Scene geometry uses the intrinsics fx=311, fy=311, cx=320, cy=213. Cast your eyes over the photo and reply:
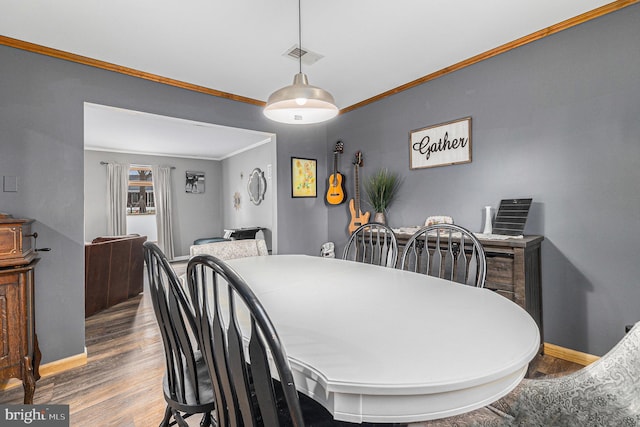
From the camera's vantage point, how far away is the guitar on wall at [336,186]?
3.88 m

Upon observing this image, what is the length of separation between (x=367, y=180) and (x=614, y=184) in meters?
2.13

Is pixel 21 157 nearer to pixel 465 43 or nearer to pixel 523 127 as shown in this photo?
pixel 465 43

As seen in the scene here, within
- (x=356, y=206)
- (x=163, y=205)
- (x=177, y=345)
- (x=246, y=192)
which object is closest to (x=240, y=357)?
(x=177, y=345)

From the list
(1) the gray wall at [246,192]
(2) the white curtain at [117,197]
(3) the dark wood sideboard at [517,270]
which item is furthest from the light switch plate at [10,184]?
(2) the white curtain at [117,197]

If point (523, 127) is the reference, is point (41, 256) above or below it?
below

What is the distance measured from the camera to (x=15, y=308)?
175cm

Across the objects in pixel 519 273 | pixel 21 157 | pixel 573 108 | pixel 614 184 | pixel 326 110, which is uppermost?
pixel 573 108

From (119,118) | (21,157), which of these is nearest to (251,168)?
(119,118)

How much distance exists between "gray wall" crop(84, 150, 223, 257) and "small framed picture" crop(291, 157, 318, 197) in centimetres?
425

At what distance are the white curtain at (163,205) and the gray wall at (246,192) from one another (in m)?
1.23

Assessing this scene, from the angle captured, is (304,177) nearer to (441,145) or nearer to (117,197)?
(441,145)

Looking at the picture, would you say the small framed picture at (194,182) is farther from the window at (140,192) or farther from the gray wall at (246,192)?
the window at (140,192)

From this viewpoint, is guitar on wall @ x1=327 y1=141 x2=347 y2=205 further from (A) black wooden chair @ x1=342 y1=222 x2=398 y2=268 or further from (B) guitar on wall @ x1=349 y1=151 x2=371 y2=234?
(A) black wooden chair @ x1=342 y1=222 x2=398 y2=268

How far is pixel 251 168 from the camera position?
6262mm
